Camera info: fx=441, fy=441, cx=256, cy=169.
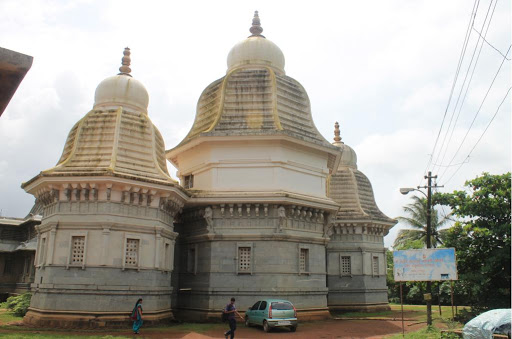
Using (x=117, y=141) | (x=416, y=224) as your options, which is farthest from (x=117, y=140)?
(x=416, y=224)

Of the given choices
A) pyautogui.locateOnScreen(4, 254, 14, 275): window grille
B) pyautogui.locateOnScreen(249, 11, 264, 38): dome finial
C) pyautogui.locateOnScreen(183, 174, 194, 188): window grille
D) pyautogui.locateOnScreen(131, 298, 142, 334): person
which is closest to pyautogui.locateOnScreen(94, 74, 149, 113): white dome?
pyautogui.locateOnScreen(183, 174, 194, 188): window grille

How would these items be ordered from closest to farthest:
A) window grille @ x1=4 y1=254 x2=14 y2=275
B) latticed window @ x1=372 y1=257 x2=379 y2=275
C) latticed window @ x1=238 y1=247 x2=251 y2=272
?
latticed window @ x1=238 y1=247 x2=251 y2=272
latticed window @ x1=372 y1=257 x2=379 y2=275
window grille @ x1=4 y1=254 x2=14 y2=275

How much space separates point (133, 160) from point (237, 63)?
977 centimetres

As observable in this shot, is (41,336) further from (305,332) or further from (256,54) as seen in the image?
(256,54)

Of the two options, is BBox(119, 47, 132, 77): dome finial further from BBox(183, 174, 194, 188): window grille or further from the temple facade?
BBox(183, 174, 194, 188): window grille

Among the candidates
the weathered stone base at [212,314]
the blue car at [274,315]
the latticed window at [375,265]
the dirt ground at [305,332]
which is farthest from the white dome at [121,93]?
the latticed window at [375,265]

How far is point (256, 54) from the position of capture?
86.5 feet

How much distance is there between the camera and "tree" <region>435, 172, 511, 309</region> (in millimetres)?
21672

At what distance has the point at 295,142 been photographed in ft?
76.6

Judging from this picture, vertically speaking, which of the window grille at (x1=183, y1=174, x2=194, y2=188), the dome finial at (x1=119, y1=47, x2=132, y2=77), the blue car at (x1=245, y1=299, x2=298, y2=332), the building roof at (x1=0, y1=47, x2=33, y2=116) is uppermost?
the dome finial at (x1=119, y1=47, x2=132, y2=77)

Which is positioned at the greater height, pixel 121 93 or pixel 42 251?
pixel 121 93

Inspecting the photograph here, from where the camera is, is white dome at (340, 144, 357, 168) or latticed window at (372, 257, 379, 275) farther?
white dome at (340, 144, 357, 168)

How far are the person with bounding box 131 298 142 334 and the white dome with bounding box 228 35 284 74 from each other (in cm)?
1520

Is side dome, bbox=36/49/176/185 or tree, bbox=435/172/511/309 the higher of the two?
side dome, bbox=36/49/176/185
